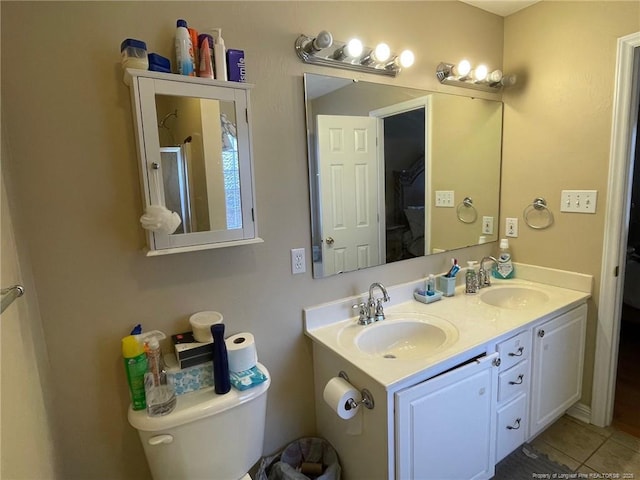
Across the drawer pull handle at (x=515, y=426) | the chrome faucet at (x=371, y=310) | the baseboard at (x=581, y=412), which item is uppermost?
the chrome faucet at (x=371, y=310)

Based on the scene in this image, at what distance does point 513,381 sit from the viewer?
4.97ft

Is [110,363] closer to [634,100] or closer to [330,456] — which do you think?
[330,456]

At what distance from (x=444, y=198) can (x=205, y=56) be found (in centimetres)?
141

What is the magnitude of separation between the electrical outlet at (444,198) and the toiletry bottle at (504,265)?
1.39 ft

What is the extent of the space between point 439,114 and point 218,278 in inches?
55.2

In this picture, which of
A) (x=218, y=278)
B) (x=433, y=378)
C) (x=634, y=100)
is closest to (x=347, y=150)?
(x=218, y=278)

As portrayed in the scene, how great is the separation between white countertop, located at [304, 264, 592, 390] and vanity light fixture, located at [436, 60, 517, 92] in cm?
106

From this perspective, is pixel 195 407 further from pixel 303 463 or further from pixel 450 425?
pixel 450 425

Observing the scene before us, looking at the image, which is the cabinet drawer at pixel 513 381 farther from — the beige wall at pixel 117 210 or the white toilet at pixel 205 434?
the white toilet at pixel 205 434

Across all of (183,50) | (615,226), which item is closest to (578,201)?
(615,226)

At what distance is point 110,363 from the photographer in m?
1.19

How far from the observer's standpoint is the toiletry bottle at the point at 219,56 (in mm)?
1158

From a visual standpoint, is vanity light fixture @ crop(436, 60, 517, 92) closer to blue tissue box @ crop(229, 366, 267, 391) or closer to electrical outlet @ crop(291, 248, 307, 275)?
electrical outlet @ crop(291, 248, 307, 275)

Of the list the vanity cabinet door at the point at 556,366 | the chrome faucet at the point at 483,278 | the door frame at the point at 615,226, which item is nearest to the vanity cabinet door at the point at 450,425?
the vanity cabinet door at the point at 556,366
